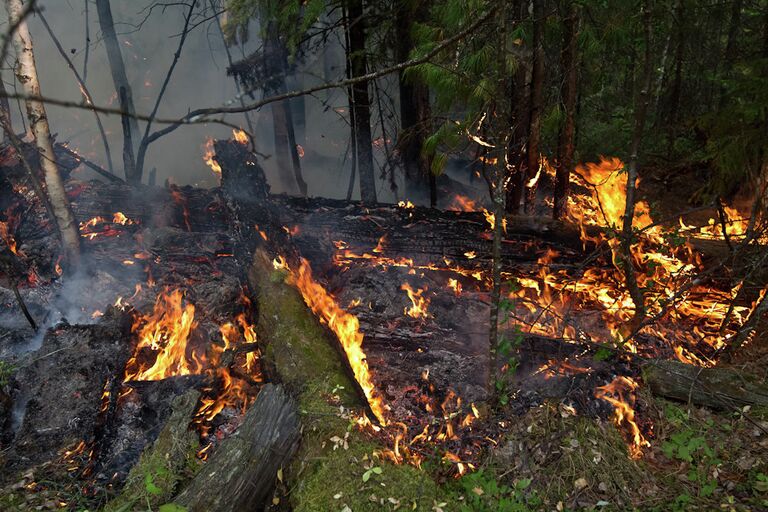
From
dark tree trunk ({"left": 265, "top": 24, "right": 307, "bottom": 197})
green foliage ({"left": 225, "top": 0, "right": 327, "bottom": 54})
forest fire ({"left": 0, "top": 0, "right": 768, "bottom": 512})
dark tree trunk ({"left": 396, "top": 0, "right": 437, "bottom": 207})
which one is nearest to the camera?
forest fire ({"left": 0, "top": 0, "right": 768, "bottom": 512})

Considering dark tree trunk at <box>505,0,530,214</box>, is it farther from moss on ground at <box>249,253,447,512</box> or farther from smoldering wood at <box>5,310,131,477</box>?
smoldering wood at <box>5,310,131,477</box>

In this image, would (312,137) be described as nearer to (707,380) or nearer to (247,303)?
(247,303)

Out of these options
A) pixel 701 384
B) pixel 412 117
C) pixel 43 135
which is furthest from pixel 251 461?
pixel 412 117

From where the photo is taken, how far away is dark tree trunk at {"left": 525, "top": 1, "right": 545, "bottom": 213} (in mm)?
7223

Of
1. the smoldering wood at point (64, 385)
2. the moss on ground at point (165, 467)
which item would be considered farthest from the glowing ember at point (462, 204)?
the moss on ground at point (165, 467)

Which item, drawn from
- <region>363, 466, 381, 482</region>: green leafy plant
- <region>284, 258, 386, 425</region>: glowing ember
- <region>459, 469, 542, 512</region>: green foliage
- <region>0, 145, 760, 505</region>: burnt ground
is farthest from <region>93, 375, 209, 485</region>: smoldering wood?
<region>459, 469, 542, 512</region>: green foliage

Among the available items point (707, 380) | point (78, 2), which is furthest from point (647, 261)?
point (78, 2)

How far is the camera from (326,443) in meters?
4.22

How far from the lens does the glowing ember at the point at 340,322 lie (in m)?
5.53

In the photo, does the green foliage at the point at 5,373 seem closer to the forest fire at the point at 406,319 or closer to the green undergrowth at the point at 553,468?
the forest fire at the point at 406,319

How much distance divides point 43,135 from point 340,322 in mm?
5114

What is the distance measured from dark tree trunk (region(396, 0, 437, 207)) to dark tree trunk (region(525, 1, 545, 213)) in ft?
6.18

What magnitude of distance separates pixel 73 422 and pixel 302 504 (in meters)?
3.05

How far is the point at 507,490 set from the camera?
393 centimetres
